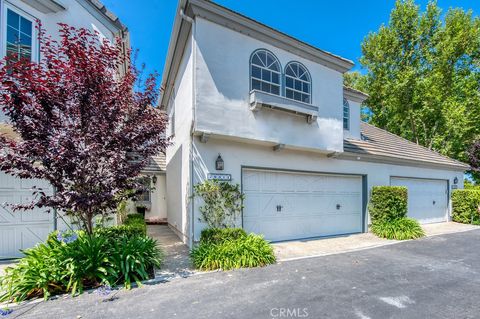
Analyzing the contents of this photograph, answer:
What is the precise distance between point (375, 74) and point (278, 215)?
18.7 metres

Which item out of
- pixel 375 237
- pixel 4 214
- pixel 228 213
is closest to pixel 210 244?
pixel 228 213

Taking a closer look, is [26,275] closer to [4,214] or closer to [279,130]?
[4,214]

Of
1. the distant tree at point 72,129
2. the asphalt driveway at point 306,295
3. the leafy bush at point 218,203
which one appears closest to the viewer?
the asphalt driveway at point 306,295

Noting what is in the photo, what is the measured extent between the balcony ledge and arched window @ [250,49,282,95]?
1.44 ft

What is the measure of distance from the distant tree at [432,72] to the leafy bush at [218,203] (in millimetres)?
18529

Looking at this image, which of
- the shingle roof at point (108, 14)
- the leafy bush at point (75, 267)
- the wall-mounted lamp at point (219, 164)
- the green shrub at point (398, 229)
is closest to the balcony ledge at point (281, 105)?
the wall-mounted lamp at point (219, 164)

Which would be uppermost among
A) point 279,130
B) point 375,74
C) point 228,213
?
point 375,74

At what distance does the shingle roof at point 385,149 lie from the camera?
11.0 meters

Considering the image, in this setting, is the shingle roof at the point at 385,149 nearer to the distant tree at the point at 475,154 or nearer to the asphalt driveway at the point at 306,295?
the asphalt driveway at the point at 306,295

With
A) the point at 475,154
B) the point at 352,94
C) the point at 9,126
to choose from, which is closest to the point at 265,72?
the point at 352,94

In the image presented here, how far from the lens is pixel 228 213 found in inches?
292

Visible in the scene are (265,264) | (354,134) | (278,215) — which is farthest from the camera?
(354,134)

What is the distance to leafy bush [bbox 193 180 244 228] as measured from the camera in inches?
282

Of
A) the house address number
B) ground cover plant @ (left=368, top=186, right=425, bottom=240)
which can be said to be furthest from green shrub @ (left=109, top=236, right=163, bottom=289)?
ground cover plant @ (left=368, top=186, right=425, bottom=240)
